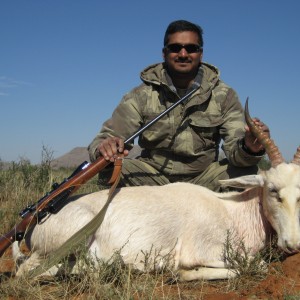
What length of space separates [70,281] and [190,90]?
2995mm

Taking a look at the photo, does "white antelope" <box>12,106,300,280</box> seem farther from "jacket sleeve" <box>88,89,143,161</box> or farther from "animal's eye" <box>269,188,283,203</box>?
"jacket sleeve" <box>88,89,143,161</box>

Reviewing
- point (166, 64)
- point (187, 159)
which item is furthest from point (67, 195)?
point (166, 64)

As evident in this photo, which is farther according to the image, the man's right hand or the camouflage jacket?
the camouflage jacket

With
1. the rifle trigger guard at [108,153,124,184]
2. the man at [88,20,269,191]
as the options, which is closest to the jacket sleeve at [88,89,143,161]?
the man at [88,20,269,191]

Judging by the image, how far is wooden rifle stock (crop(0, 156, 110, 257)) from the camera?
388 cm

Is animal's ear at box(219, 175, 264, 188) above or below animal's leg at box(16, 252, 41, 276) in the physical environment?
above

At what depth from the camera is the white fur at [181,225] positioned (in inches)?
156

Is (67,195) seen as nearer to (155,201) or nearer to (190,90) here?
(155,201)

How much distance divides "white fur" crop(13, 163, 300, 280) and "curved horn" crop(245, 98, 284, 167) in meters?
0.10

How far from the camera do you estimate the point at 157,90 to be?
5934 millimetres

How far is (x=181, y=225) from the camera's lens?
13.9ft

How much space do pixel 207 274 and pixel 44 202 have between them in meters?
1.64

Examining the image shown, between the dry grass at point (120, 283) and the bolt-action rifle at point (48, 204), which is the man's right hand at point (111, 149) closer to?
the bolt-action rifle at point (48, 204)

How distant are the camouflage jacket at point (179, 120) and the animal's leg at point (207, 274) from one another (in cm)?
208
